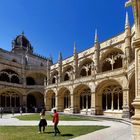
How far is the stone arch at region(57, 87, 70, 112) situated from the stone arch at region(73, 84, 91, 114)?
4.43 metres

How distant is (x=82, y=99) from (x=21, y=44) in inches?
1291

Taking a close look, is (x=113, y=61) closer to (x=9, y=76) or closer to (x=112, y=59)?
(x=112, y=59)

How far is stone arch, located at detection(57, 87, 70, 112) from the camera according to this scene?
42.3 m

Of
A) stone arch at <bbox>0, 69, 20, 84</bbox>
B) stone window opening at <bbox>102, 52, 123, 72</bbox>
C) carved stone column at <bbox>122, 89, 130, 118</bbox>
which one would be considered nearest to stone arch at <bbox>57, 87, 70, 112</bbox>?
stone window opening at <bbox>102, 52, 123, 72</bbox>

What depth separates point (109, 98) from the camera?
104 ft

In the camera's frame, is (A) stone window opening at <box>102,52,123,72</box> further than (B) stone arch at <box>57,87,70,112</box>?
No

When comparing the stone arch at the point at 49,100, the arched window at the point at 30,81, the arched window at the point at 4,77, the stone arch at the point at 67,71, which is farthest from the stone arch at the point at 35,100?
the stone arch at the point at 67,71

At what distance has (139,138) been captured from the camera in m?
7.69

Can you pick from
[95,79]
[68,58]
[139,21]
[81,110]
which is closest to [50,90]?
[68,58]

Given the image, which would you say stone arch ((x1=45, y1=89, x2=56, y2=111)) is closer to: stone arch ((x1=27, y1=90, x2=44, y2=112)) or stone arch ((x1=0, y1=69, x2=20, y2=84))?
stone arch ((x1=27, y1=90, x2=44, y2=112))

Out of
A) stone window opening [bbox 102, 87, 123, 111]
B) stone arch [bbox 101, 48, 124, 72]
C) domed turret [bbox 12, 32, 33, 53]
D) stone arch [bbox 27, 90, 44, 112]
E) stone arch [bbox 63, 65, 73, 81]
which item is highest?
domed turret [bbox 12, 32, 33, 53]

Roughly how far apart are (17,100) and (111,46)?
24.3 m

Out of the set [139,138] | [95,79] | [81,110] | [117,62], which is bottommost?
[81,110]

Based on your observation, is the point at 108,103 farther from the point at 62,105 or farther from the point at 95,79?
the point at 62,105
